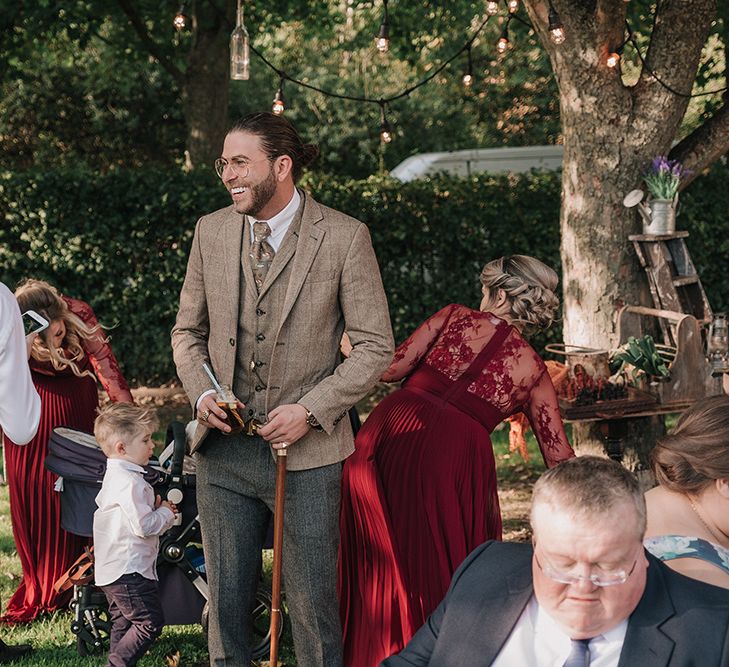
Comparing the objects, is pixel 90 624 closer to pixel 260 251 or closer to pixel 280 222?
pixel 260 251

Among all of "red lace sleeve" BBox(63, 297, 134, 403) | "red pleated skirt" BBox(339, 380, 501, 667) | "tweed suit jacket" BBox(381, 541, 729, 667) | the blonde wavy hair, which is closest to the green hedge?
"red lace sleeve" BBox(63, 297, 134, 403)

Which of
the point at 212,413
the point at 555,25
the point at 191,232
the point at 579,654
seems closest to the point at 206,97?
the point at 191,232

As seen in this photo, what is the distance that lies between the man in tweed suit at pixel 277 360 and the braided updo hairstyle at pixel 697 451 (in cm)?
100

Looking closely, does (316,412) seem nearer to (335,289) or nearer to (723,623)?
(335,289)

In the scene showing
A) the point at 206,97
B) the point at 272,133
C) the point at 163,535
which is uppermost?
the point at 206,97

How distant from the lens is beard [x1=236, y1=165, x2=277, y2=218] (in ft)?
10.6

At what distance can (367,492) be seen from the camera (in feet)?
12.5

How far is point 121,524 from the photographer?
13.1ft

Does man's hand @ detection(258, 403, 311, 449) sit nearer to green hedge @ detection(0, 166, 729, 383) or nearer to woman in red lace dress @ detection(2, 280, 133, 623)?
woman in red lace dress @ detection(2, 280, 133, 623)

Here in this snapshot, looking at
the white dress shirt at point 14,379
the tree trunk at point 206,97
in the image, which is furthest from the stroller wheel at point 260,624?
the tree trunk at point 206,97

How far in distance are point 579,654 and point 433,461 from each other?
5.55ft

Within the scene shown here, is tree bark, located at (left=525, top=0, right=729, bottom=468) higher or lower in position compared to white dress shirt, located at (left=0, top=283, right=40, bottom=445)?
higher

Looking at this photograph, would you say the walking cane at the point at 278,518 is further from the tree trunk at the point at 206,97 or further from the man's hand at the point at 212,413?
the tree trunk at the point at 206,97

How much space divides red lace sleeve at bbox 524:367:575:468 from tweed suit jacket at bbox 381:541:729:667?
1434mm
